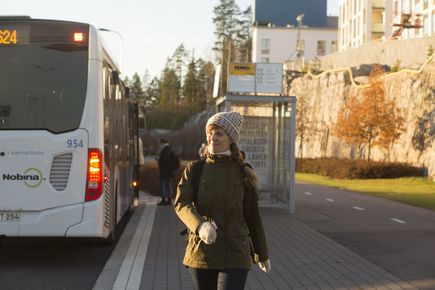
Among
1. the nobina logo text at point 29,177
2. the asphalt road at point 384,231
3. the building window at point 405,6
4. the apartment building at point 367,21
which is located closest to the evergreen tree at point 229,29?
the apartment building at point 367,21

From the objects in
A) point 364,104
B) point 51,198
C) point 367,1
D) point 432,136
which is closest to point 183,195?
point 51,198

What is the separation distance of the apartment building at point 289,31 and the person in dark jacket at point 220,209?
328 ft

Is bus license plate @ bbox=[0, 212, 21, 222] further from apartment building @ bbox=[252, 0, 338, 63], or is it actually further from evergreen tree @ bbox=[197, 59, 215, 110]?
evergreen tree @ bbox=[197, 59, 215, 110]

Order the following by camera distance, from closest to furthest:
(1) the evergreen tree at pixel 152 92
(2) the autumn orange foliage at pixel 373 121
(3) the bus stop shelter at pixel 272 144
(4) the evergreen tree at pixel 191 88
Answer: (3) the bus stop shelter at pixel 272 144, (2) the autumn orange foliage at pixel 373 121, (4) the evergreen tree at pixel 191 88, (1) the evergreen tree at pixel 152 92

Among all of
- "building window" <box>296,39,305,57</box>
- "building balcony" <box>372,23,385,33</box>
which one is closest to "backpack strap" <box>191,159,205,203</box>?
"building balcony" <box>372,23,385,33</box>

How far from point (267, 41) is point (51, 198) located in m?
100

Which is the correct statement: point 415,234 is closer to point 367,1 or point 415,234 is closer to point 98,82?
point 98,82

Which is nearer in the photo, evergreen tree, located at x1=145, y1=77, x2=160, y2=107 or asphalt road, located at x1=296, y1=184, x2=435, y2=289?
asphalt road, located at x1=296, y1=184, x2=435, y2=289

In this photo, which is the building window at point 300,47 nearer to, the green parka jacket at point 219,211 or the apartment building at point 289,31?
the apartment building at point 289,31

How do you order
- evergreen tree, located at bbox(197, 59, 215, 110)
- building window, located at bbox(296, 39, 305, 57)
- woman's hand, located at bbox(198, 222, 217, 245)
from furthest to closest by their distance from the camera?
evergreen tree, located at bbox(197, 59, 215, 110) → building window, located at bbox(296, 39, 305, 57) → woman's hand, located at bbox(198, 222, 217, 245)

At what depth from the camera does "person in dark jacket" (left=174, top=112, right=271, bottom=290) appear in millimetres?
4488

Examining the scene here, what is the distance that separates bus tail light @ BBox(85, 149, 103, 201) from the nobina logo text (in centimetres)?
62

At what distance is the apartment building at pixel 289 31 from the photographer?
354 ft

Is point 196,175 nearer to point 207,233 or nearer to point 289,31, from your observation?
point 207,233
